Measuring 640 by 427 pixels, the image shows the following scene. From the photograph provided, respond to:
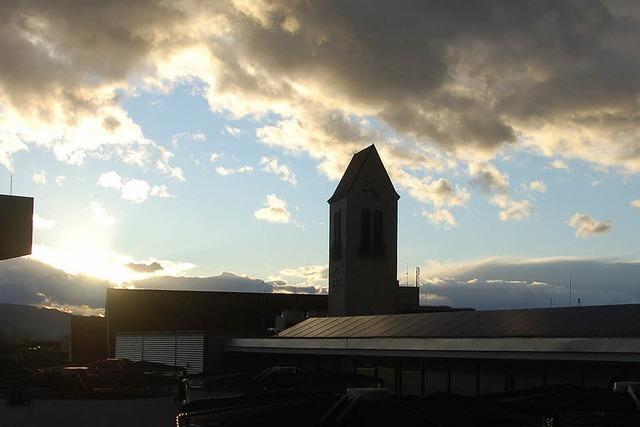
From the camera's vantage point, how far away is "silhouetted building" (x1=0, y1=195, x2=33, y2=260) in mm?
41250

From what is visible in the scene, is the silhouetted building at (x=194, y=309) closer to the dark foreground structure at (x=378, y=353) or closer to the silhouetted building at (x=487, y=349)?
the dark foreground structure at (x=378, y=353)

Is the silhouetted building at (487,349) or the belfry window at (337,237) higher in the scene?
the belfry window at (337,237)

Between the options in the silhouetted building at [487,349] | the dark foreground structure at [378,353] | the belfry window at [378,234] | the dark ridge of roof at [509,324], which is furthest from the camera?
the belfry window at [378,234]

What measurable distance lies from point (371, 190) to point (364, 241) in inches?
182

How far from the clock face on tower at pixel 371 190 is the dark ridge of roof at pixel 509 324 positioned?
33.0m

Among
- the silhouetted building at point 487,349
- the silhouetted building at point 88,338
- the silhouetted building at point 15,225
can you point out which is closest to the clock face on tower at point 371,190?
the silhouetted building at point 487,349

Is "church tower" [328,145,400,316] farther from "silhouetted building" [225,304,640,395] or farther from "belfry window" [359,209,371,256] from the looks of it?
"silhouetted building" [225,304,640,395]

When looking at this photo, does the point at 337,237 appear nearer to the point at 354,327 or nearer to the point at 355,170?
the point at 355,170

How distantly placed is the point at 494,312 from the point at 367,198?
41.6 metres

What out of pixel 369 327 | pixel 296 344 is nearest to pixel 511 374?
pixel 369 327

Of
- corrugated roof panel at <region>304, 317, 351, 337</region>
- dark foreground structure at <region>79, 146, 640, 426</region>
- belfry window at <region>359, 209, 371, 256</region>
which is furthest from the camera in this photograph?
belfry window at <region>359, 209, 371, 256</region>

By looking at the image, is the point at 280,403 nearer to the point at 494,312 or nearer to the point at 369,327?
the point at 494,312

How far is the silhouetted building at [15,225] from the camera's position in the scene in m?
41.2

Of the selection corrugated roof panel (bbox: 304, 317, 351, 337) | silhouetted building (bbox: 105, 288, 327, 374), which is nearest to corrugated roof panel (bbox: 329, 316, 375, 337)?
corrugated roof panel (bbox: 304, 317, 351, 337)
